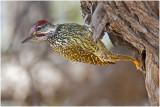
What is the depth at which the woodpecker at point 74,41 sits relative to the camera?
3471 mm

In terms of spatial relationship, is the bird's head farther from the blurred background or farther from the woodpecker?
the blurred background

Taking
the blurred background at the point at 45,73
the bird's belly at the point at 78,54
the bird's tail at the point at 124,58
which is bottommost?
the blurred background at the point at 45,73

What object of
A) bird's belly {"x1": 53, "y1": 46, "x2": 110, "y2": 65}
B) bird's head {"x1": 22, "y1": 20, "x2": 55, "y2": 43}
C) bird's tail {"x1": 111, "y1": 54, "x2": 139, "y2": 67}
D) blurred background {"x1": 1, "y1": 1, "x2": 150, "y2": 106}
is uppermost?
bird's head {"x1": 22, "y1": 20, "x2": 55, "y2": 43}

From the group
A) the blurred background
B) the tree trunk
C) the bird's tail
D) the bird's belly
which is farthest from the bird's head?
the blurred background

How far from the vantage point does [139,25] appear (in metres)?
2.94

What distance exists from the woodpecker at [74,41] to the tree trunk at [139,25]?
0.31m

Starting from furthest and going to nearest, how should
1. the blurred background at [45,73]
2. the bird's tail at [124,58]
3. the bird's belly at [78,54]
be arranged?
the blurred background at [45,73] → the bird's belly at [78,54] → the bird's tail at [124,58]

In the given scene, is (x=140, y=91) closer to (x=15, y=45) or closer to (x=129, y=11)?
(x=15, y=45)

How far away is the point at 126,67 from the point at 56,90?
1687 mm

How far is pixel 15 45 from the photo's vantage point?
739cm

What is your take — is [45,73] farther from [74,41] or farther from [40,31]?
[74,41]

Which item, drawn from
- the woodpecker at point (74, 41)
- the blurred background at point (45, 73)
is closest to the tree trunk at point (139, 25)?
the woodpecker at point (74, 41)

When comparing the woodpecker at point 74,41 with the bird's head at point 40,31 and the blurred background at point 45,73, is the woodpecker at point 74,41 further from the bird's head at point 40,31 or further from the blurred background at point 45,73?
the blurred background at point 45,73

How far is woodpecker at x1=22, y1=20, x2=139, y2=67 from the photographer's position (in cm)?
347
